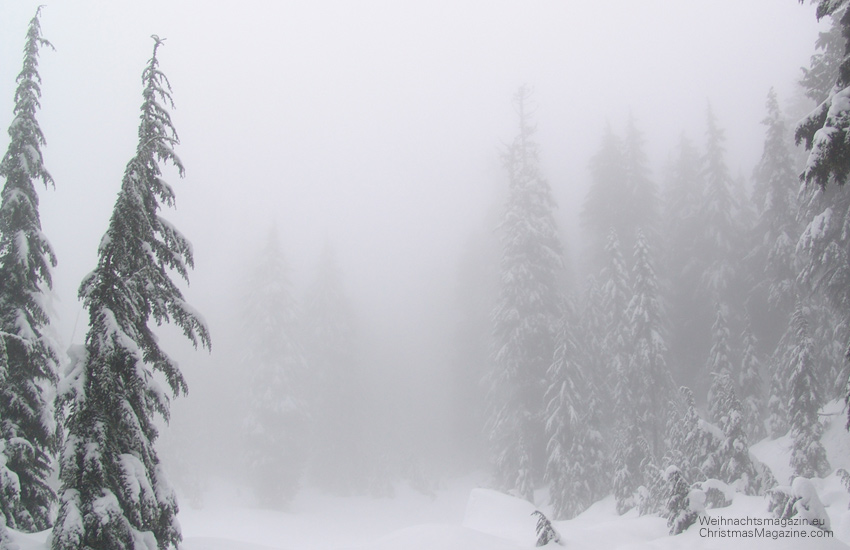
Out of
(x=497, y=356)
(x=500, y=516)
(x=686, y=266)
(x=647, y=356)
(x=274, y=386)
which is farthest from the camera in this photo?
(x=274, y=386)

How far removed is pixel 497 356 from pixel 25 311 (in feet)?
68.4

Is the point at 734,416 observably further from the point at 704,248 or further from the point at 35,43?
the point at 35,43

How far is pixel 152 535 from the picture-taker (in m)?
6.54

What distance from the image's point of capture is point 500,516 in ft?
59.6

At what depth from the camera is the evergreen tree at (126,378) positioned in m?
6.01

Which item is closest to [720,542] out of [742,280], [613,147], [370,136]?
[742,280]

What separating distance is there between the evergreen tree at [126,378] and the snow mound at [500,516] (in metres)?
10.6

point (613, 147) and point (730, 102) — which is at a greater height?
point (730, 102)

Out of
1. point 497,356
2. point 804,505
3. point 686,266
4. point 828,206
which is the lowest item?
point 804,505

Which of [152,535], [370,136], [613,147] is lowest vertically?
[152,535]

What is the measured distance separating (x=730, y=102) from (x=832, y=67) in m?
94.2

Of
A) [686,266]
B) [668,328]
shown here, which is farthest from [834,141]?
[686,266]

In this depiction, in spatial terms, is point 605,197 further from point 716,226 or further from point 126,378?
point 126,378

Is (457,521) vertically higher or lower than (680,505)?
lower
